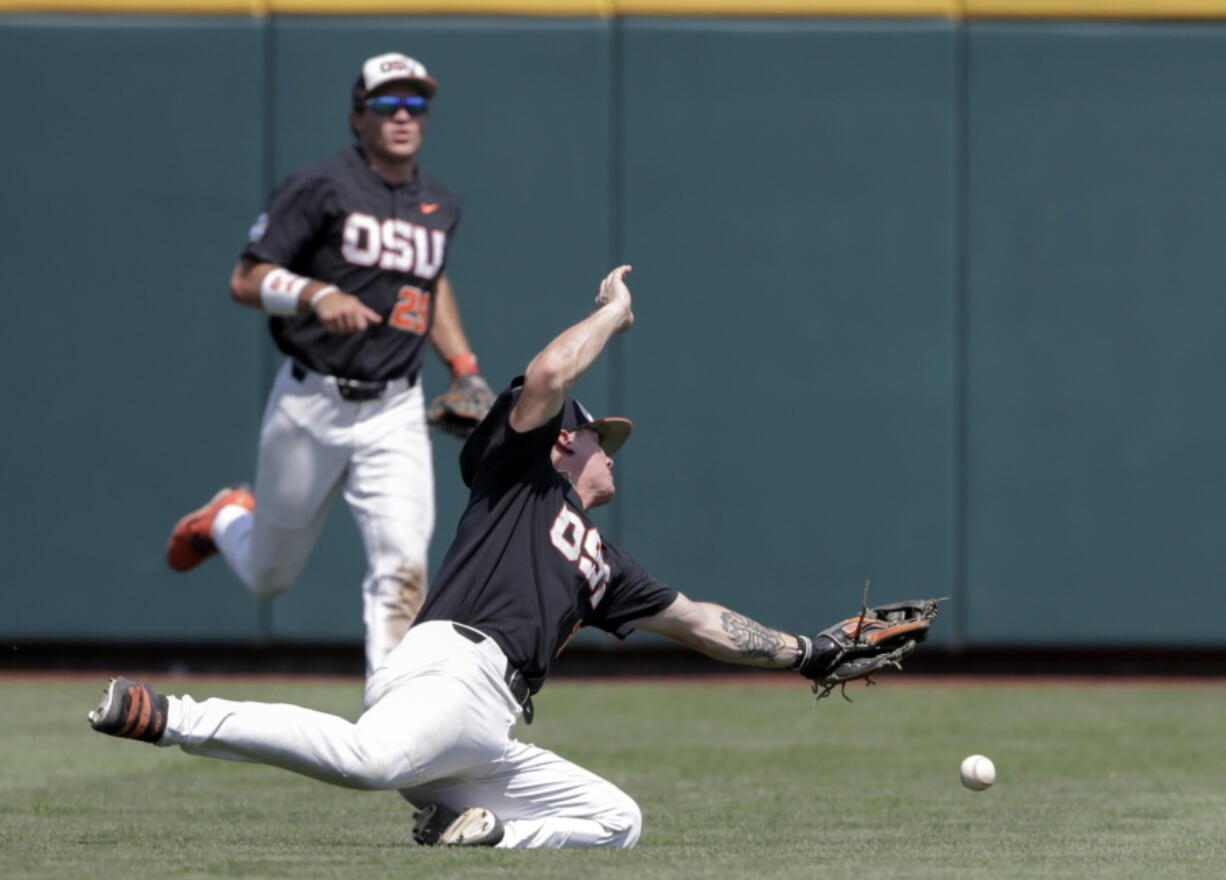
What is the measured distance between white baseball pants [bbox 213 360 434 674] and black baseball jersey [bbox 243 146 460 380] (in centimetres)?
11

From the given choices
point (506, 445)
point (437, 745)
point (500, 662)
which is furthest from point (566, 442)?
point (437, 745)

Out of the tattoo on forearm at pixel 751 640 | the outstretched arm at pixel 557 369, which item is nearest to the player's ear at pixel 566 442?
the outstretched arm at pixel 557 369

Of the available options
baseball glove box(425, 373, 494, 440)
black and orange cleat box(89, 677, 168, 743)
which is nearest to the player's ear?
black and orange cleat box(89, 677, 168, 743)

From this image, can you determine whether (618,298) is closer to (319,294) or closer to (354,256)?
(319,294)

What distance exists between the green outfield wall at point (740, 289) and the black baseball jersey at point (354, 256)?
2892 mm

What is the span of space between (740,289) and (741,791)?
12.8 feet

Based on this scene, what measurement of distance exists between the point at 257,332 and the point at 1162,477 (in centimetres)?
453

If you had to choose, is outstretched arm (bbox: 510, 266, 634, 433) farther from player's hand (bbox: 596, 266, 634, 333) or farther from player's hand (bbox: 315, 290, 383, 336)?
player's hand (bbox: 315, 290, 383, 336)

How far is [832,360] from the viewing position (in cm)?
1019

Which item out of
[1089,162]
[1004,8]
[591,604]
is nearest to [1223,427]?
[1089,162]

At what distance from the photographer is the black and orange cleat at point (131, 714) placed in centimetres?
470

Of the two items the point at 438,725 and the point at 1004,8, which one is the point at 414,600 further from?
the point at 1004,8

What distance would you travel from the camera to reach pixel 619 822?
5.32 meters

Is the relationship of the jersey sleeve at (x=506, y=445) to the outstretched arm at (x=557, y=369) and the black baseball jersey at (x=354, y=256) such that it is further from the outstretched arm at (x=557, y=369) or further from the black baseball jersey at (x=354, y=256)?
the black baseball jersey at (x=354, y=256)
